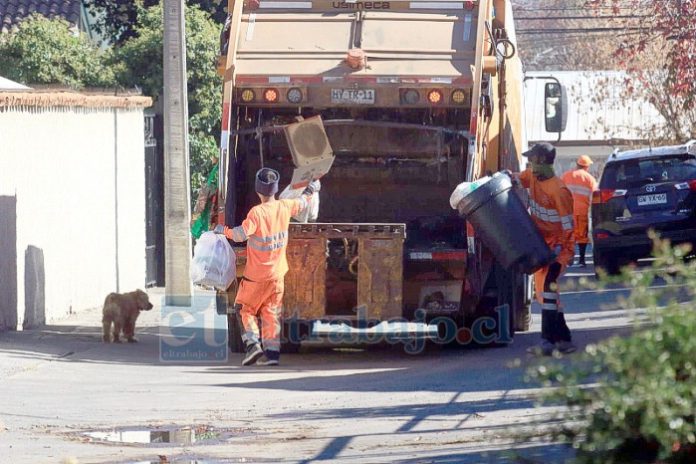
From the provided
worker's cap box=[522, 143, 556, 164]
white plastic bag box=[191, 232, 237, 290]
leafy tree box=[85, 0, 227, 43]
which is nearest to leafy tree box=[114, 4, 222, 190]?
leafy tree box=[85, 0, 227, 43]

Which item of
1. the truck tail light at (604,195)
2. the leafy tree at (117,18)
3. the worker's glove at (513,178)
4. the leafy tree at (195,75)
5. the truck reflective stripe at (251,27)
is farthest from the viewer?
the leafy tree at (117,18)

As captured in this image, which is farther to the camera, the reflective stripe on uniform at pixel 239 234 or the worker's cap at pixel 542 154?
the worker's cap at pixel 542 154

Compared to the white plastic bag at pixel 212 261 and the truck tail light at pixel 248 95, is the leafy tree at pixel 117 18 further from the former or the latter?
the white plastic bag at pixel 212 261

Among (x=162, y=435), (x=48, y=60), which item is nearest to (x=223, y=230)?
(x=162, y=435)

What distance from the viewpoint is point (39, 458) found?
7148 millimetres

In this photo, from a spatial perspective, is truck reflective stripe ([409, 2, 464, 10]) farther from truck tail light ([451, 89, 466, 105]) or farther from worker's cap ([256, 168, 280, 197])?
worker's cap ([256, 168, 280, 197])

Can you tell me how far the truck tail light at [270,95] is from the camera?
1088 cm

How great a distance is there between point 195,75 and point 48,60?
2.03 meters

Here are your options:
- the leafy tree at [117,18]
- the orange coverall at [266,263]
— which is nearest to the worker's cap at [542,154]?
the orange coverall at [266,263]

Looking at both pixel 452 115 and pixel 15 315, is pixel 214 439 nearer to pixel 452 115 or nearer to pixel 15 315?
pixel 452 115

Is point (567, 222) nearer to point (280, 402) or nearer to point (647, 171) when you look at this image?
point (280, 402)

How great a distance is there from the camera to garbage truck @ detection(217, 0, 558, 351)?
1066cm

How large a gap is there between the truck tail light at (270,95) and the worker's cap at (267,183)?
2.11ft

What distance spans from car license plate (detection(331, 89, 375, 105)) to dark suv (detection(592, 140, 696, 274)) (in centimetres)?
625
